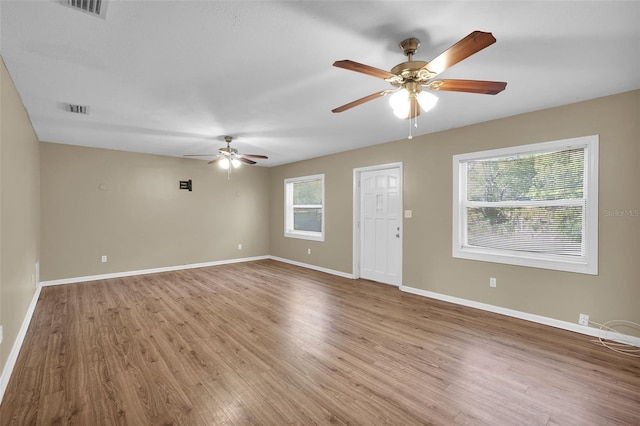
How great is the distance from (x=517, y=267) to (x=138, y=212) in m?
6.37

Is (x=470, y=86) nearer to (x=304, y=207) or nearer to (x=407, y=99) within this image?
(x=407, y=99)

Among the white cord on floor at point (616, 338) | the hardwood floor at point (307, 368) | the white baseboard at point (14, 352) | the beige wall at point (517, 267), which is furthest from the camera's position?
the beige wall at point (517, 267)

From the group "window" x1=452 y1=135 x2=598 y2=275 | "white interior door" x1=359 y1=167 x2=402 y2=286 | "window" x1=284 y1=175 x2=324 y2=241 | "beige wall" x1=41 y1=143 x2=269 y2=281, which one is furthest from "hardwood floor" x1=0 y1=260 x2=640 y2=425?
"window" x1=284 y1=175 x2=324 y2=241

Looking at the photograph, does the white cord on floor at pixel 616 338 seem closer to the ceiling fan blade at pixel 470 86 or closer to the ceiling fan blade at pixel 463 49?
the ceiling fan blade at pixel 470 86

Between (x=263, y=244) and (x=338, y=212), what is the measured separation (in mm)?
2672

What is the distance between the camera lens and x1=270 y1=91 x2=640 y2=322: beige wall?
2898 millimetres

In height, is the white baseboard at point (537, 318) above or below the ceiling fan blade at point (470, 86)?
below

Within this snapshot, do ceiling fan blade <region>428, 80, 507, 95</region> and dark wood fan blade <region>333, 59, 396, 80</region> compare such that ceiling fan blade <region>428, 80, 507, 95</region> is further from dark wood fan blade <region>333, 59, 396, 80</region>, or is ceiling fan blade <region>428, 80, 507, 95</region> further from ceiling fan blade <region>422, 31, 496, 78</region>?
dark wood fan blade <region>333, 59, 396, 80</region>

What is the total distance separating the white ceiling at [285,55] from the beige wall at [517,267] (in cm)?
26

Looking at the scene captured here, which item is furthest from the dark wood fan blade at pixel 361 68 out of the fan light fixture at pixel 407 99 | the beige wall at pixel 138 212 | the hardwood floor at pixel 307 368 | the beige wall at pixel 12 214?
the beige wall at pixel 138 212

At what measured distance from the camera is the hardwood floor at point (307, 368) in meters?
1.92

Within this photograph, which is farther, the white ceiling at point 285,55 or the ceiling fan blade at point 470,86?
the ceiling fan blade at point 470,86

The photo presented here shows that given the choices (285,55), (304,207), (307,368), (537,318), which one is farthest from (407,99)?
(304,207)

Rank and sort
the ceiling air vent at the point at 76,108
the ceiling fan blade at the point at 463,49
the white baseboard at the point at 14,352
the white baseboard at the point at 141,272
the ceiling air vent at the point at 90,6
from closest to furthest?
the ceiling fan blade at the point at 463,49 < the ceiling air vent at the point at 90,6 < the white baseboard at the point at 14,352 < the ceiling air vent at the point at 76,108 < the white baseboard at the point at 141,272
